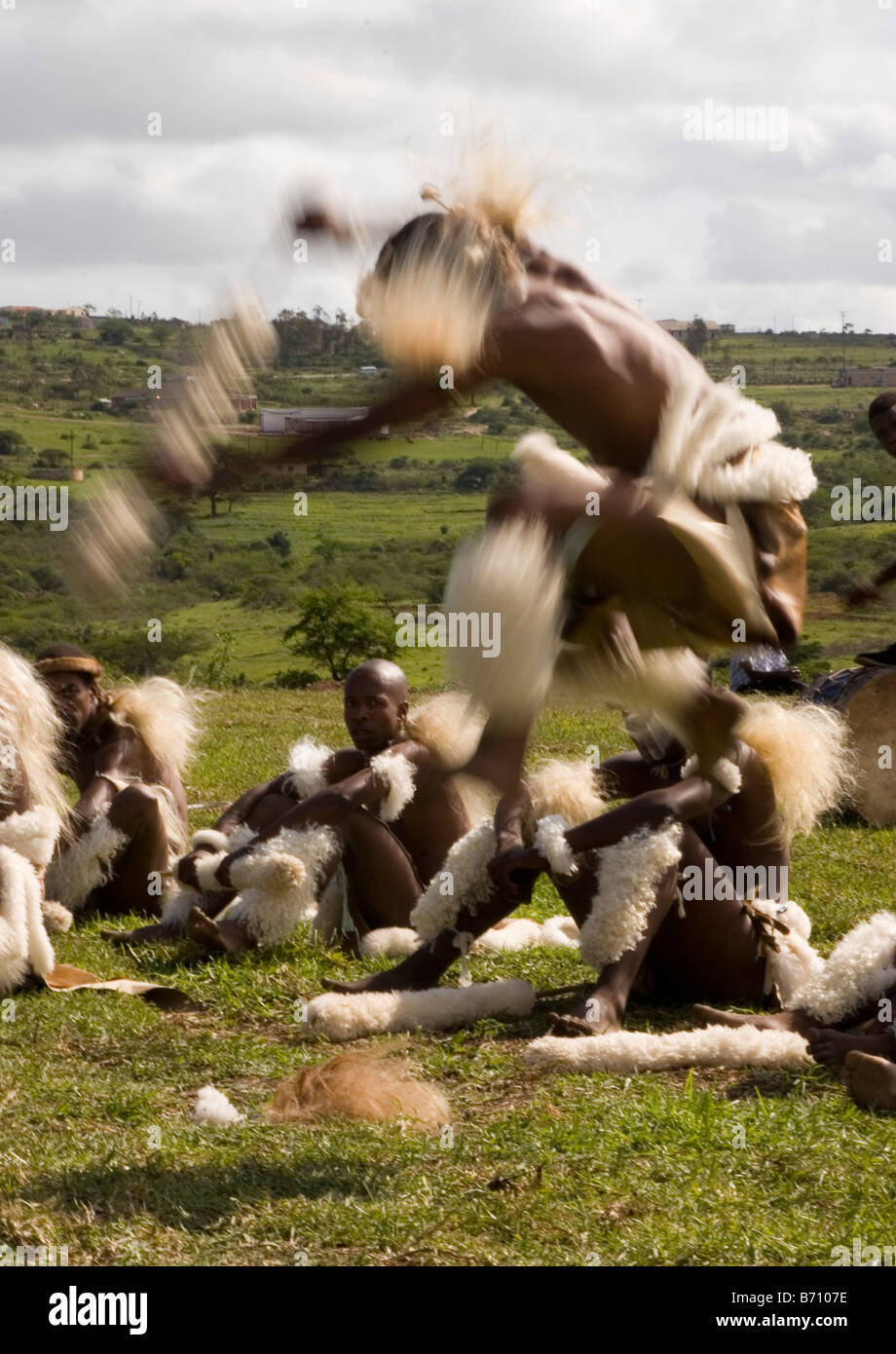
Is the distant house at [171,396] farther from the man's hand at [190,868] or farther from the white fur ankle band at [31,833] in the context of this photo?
the man's hand at [190,868]

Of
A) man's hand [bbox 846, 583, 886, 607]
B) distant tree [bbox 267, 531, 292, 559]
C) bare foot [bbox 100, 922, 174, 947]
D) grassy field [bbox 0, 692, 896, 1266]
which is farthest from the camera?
distant tree [bbox 267, 531, 292, 559]

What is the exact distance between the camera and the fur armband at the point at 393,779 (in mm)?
6242

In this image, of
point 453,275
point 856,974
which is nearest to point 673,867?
point 856,974

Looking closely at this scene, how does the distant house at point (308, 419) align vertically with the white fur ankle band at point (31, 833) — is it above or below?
above

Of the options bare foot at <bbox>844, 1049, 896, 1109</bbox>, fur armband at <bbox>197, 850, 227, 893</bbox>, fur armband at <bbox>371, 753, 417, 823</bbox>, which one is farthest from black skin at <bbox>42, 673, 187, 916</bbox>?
bare foot at <bbox>844, 1049, 896, 1109</bbox>

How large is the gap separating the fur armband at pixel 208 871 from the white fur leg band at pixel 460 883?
48.6 inches

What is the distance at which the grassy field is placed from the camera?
3396 mm

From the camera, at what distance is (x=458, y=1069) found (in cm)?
482

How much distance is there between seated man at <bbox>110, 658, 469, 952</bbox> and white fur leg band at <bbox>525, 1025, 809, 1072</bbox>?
1.58 metres

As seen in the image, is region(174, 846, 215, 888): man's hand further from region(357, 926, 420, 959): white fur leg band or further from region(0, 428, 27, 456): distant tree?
region(0, 428, 27, 456): distant tree

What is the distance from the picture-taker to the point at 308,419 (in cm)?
331

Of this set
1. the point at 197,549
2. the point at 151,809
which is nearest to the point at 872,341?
the point at 197,549

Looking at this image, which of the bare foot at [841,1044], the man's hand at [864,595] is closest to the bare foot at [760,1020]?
the bare foot at [841,1044]

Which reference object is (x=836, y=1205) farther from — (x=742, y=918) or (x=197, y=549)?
(x=197, y=549)
